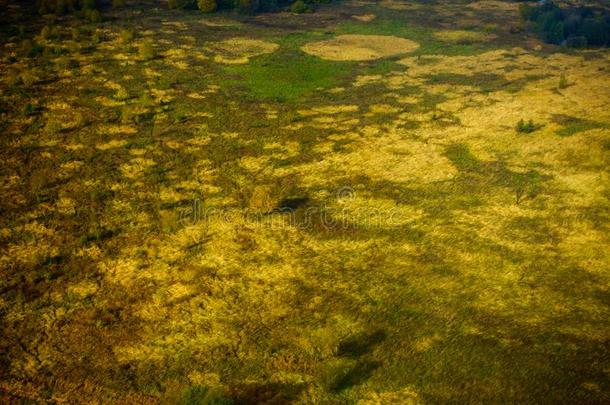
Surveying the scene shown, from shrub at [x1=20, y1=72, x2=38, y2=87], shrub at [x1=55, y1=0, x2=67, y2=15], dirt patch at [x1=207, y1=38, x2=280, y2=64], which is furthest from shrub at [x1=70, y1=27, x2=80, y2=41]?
dirt patch at [x1=207, y1=38, x2=280, y2=64]

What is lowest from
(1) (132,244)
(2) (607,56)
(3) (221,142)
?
(1) (132,244)

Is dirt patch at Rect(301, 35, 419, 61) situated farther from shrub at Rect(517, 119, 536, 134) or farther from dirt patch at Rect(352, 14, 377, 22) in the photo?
shrub at Rect(517, 119, 536, 134)

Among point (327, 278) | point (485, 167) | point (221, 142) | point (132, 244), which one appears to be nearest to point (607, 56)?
point (485, 167)

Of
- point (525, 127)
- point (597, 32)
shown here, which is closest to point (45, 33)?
point (525, 127)

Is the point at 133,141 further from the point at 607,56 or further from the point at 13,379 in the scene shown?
the point at 607,56

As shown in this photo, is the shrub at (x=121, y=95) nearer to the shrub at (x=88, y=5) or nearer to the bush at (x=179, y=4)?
the shrub at (x=88, y=5)
